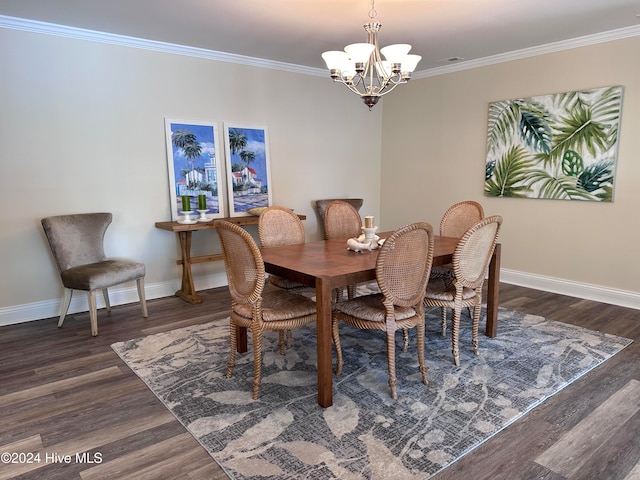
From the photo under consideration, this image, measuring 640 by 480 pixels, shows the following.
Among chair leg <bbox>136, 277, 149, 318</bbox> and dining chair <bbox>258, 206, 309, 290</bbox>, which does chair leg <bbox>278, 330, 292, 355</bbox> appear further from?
chair leg <bbox>136, 277, 149, 318</bbox>

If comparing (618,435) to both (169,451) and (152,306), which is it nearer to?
(169,451)

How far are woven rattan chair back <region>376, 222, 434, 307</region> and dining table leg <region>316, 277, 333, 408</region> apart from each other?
0.99ft

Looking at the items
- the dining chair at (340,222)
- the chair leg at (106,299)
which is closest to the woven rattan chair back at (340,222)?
the dining chair at (340,222)

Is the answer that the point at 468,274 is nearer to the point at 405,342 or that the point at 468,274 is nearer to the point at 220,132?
the point at 405,342

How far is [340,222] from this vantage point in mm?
3910

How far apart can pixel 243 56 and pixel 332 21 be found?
A: 1460 mm

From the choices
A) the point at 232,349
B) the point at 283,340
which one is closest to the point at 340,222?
the point at 283,340

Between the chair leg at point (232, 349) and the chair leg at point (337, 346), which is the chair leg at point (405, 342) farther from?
the chair leg at point (232, 349)

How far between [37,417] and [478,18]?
4042mm

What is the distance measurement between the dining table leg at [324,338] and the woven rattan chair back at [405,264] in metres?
0.30

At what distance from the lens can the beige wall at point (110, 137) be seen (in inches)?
143

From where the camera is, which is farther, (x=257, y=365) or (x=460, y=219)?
(x=460, y=219)

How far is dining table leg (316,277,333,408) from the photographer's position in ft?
7.49

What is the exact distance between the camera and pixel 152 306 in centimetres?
418
